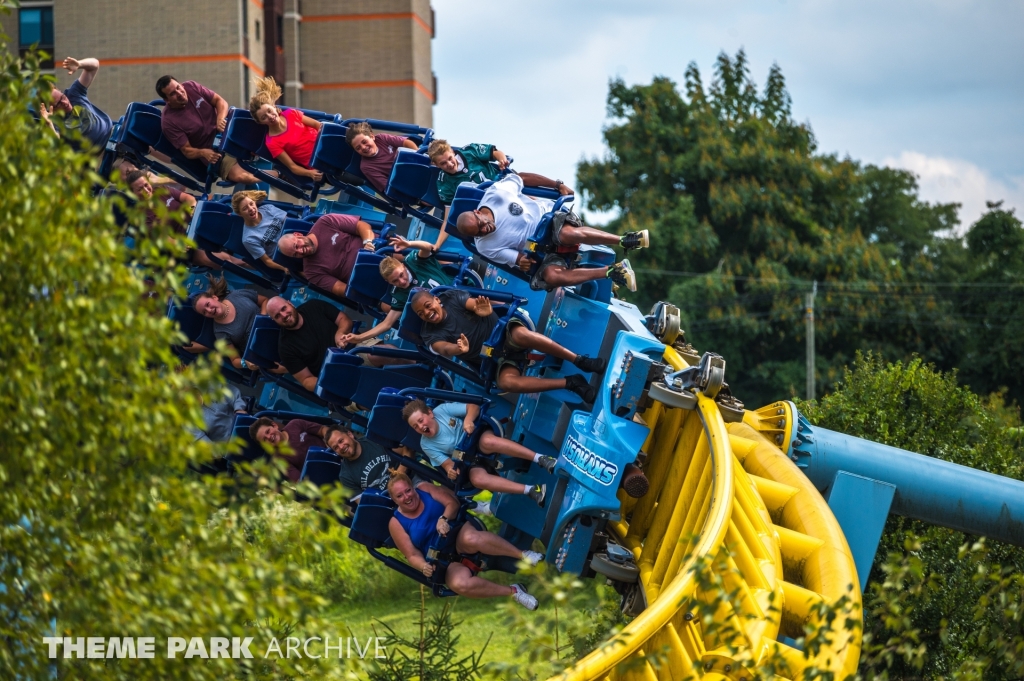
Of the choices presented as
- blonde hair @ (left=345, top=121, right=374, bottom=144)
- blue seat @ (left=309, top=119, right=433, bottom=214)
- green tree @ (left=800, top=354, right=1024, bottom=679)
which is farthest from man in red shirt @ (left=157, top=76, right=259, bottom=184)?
green tree @ (left=800, top=354, right=1024, bottom=679)

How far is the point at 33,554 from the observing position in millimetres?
4789

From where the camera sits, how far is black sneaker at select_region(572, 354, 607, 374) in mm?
9102

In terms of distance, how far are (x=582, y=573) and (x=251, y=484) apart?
4.32 m

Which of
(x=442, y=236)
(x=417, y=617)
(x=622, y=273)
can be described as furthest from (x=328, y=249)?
(x=417, y=617)

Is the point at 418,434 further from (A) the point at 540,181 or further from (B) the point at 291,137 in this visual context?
(B) the point at 291,137

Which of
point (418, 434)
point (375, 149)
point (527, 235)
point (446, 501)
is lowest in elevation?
point (446, 501)

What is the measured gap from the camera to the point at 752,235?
34.1 metres

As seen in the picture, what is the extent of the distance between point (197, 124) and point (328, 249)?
199 centimetres

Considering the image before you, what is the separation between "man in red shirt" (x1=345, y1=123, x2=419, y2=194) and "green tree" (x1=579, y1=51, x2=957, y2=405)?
70.2ft

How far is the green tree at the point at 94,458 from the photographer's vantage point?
4.72 meters

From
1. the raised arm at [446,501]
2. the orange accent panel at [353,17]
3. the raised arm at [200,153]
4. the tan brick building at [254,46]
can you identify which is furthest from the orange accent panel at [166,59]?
the raised arm at [446,501]

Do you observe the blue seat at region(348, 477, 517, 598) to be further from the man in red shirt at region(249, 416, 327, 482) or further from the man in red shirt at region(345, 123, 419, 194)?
the man in red shirt at region(345, 123, 419, 194)

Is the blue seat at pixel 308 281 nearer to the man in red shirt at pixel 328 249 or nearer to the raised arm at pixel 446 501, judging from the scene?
the man in red shirt at pixel 328 249

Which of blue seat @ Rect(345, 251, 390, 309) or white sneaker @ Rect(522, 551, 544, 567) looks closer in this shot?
white sneaker @ Rect(522, 551, 544, 567)
